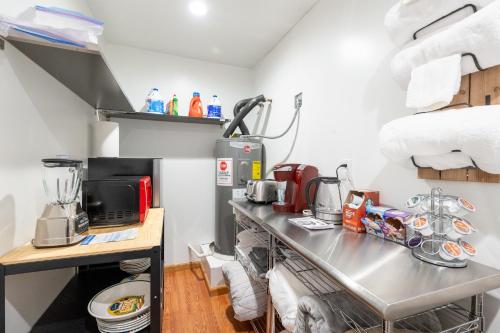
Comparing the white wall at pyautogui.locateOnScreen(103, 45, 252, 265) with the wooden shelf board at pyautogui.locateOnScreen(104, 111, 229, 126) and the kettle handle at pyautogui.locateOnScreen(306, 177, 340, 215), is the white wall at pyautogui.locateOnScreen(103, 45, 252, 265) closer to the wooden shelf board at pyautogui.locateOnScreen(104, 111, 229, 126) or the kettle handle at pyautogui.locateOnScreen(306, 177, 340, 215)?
the wooden shelf board at pyautogui.locateOnScreen(104, 111, 229, 126)

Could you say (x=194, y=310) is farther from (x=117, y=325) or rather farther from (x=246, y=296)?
(x=117, y=325)

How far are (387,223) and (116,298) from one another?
138cm

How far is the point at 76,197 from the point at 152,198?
71 centimetres

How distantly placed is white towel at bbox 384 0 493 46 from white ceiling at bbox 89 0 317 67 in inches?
38.0

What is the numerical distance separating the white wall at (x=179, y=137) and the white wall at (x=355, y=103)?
3.32 feet

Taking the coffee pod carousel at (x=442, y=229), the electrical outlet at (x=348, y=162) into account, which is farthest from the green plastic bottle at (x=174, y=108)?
the coffee pod carousel at (x=442, y=229)

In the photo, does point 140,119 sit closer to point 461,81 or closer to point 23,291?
point 23,291

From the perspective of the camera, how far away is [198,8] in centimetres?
175

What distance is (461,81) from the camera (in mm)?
856

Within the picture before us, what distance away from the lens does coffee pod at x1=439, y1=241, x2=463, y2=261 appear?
0.73m

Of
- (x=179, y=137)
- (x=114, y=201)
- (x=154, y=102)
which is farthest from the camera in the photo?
(x=179, y=137)

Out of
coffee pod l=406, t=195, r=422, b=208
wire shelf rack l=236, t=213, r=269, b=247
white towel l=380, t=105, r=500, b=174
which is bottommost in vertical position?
wire shelf rack l=236, t=213, r=269, b=247

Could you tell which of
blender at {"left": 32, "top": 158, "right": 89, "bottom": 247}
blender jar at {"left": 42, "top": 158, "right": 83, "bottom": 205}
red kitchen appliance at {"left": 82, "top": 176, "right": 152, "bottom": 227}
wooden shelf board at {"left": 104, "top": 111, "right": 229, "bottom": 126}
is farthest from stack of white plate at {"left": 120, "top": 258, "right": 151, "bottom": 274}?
wooden shelf board at {"left": 104, "top": 111, "right": 229, "bottom": 126}

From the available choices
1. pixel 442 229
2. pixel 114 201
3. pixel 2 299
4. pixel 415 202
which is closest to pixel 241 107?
pixel 114 201
